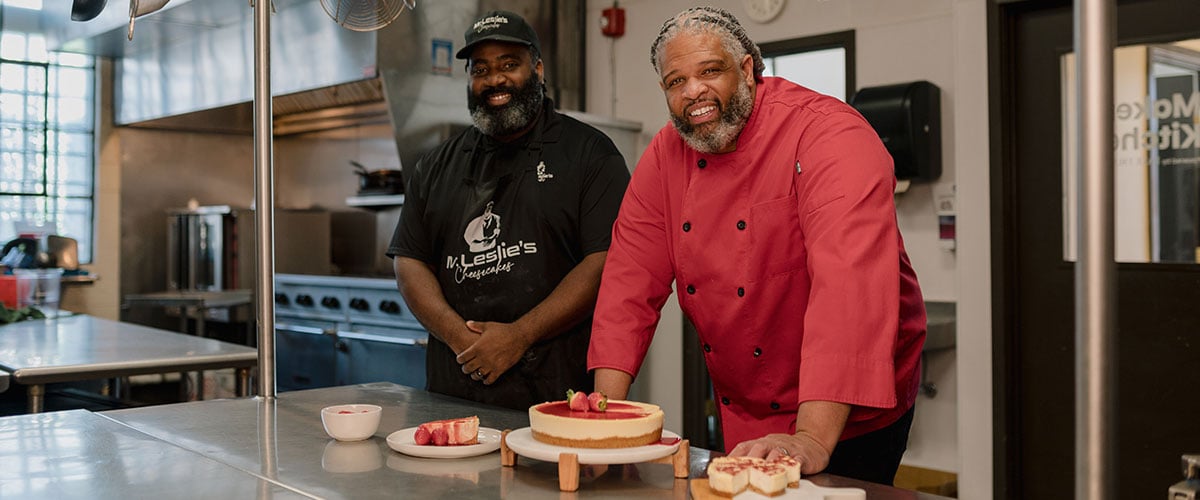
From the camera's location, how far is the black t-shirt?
2.56 m

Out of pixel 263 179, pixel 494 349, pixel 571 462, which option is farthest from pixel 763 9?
pixel 571 462

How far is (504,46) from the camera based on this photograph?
266cm

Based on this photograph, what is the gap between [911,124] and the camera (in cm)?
404

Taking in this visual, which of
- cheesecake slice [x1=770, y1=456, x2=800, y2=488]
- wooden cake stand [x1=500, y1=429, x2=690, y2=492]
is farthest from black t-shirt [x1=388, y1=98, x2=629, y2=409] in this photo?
cheesecake slice [x1=770, y1=456, x2=800, y2=488]

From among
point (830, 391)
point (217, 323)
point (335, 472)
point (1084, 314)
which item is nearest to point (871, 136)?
point (830, 391)

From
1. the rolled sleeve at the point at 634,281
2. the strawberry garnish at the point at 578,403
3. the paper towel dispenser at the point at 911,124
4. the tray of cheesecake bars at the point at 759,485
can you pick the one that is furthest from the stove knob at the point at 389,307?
the tray of cheesecake bars at the point at 759,485

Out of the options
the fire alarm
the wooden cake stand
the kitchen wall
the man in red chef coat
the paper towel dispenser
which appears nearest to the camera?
the wooden cake stand

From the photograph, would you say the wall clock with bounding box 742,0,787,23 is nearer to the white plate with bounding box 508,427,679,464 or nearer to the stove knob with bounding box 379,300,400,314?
the stove knob with bounding box 379,300,400,314

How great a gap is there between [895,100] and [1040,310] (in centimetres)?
97

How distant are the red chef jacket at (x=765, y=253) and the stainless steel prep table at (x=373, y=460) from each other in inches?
13.3

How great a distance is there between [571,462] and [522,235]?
1.31 meters

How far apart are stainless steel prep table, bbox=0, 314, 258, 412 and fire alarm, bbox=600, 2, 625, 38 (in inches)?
108

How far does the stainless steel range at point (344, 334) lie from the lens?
5.16 m

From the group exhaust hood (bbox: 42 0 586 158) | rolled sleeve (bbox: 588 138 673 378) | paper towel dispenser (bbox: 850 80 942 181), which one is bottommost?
rolled sleeve (bbox: 588 138 673 378)
